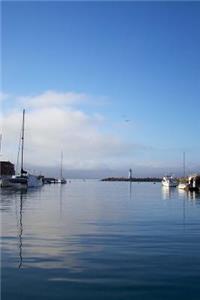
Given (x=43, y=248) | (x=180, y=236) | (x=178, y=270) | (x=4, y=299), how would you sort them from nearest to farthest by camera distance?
(x=4, y=299)
(x=178, y=270)
(x=43, y=248)
(x=180, y=236)

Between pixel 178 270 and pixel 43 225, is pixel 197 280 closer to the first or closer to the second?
pixel 178 270

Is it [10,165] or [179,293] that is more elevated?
[10,165]

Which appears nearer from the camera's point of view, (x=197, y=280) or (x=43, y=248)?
(x=197, y=280)

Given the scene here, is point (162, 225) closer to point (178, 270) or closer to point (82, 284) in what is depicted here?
point (178, 270)

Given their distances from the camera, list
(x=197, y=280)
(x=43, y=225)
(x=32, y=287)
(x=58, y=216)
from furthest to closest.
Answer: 1. (x=58, y=216)
2. (x=43, y=225)
3. (x=197, y=280)
4. (x=32, y=287)

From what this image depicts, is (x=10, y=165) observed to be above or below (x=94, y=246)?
above

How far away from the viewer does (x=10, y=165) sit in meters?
160

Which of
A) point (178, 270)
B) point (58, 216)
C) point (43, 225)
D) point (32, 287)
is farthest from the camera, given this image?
point (58, 216)

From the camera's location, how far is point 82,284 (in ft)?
44.7

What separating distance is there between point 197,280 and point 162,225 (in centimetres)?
1541

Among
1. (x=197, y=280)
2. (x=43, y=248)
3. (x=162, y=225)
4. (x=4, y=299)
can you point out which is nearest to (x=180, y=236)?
(x=162, y=225)

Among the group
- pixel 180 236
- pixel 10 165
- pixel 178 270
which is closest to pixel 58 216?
pixel 180 236

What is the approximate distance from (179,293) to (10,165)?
15099 cm

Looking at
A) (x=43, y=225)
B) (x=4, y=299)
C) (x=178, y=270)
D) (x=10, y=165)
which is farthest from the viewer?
(x=10, y=165)
